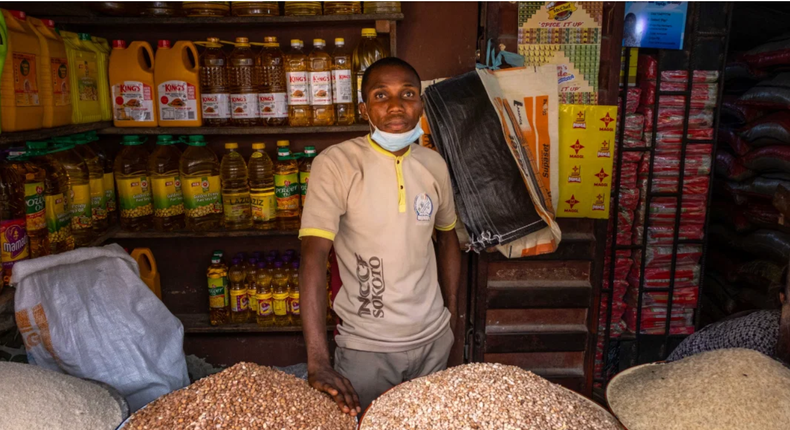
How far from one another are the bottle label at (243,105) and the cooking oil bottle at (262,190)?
0.15 metres

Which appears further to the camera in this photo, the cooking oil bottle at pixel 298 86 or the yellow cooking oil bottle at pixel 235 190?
the yellow cooking oil bottle at pixel 235 190

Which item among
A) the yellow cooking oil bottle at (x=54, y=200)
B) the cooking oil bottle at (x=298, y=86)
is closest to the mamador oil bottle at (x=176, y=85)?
the cooking oil bottle at (x=298, y=86)

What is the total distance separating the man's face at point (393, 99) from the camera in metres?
1.59

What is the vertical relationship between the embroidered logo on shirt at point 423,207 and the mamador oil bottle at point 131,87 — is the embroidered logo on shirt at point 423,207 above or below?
below

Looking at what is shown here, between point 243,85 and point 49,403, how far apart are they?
1.55m

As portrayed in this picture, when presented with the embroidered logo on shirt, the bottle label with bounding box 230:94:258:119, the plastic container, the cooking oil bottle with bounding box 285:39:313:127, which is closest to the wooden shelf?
the plastic container

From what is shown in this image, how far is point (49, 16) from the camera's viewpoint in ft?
7.35

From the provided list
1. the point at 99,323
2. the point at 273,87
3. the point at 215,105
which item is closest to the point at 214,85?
the point at 215,105

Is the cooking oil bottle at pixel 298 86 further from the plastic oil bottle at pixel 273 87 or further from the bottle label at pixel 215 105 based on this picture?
the bottle label at pixel 215 105

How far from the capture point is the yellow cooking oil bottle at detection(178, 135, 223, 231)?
2.40 meters

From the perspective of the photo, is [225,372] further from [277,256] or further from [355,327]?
[277,256]

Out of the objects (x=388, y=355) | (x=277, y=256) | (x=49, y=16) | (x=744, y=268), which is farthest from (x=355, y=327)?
(x=744, y=268)

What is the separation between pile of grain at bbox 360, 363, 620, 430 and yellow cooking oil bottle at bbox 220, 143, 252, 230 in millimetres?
1493

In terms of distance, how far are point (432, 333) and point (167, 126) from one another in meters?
1.41
